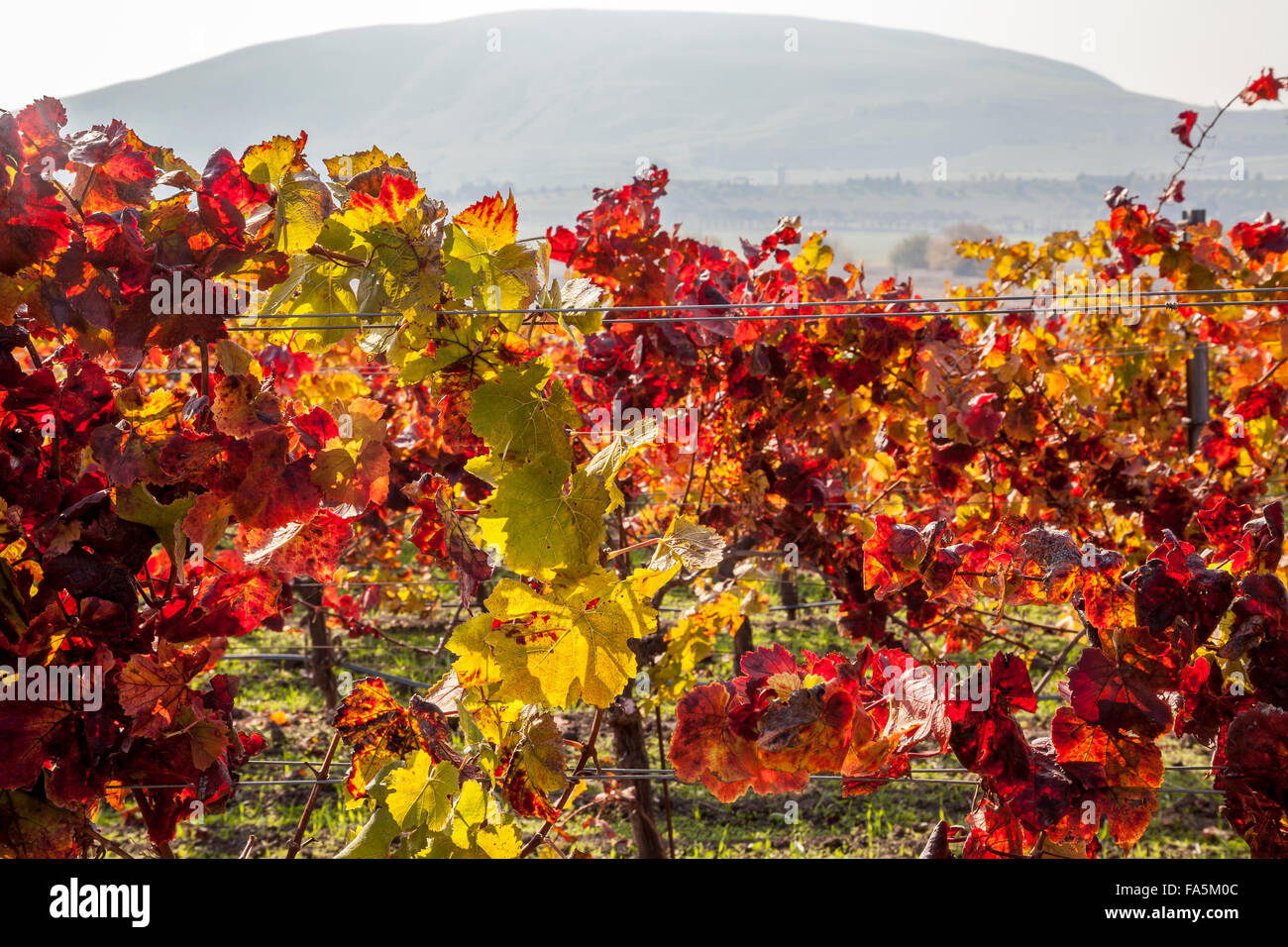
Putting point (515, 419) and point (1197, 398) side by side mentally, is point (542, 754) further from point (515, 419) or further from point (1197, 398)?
point (1197, 398)

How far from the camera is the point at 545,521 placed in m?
1.07

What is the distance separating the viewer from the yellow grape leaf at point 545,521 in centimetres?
107

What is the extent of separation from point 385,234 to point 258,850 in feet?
10.3

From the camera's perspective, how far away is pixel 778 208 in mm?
66562

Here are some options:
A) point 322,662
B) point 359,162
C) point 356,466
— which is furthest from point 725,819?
point 359,162

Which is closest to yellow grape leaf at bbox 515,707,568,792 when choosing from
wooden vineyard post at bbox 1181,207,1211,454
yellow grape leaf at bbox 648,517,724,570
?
yellow grape leaf at bbox 648,517,724,570

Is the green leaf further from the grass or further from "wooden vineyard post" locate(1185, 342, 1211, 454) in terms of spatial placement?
"wooden vineyard post" locate(1185, 342, 1211, 454)

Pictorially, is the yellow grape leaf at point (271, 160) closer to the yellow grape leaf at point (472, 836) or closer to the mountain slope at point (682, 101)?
the yellow grape leaf at point (472, 836)

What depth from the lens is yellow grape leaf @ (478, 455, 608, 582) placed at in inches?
42.0

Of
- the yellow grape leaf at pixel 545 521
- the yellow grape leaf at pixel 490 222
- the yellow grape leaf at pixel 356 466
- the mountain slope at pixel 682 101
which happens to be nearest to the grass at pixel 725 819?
the yellow grape leaf at pixel 356 466

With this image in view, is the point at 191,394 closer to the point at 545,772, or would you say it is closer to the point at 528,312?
the point at 528,312
